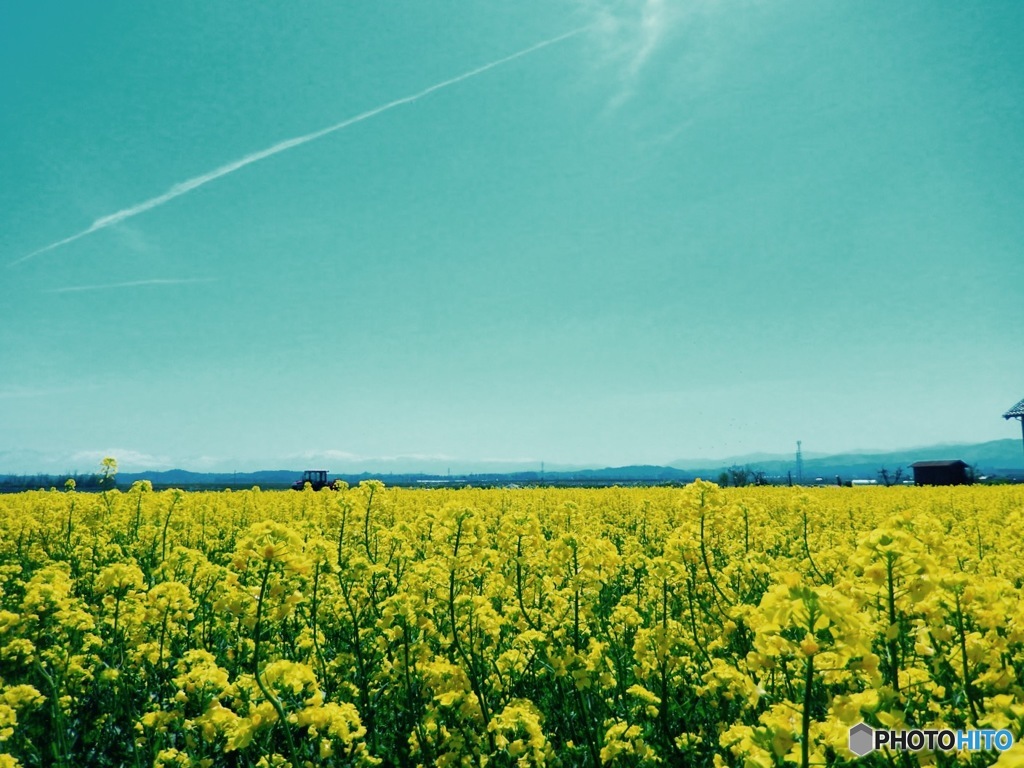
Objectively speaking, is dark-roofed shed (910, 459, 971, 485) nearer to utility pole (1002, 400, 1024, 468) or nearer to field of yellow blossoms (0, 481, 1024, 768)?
utility pole (1002, 400, 1024, 468)

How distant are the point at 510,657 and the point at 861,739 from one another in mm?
2276

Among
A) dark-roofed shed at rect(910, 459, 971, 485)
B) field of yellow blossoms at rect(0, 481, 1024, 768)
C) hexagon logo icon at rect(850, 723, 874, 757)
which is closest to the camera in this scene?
hexagon logo icon at rect(850, 723, 874, 757)

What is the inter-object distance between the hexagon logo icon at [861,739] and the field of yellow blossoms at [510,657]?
9cm

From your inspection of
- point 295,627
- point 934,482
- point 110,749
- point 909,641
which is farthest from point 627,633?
point 934,482

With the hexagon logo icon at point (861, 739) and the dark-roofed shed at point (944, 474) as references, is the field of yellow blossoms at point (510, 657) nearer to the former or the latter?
the hexagon logo icon at point (861, 739)

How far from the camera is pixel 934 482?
42.8 m

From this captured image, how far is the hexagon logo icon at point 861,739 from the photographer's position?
2.21 metres

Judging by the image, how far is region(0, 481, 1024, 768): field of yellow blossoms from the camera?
247cm

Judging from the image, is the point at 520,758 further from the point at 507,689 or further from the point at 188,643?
the point at 188,643

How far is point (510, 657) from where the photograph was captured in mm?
3947

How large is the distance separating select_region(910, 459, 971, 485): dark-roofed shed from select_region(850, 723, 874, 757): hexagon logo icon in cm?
5025

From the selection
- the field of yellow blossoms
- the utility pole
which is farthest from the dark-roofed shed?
the field of yellow blossoms

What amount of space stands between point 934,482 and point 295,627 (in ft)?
168

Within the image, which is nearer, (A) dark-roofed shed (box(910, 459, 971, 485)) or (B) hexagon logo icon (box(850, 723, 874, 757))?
(B) hexagon logo icon (box(850, 723, 874, 757))
